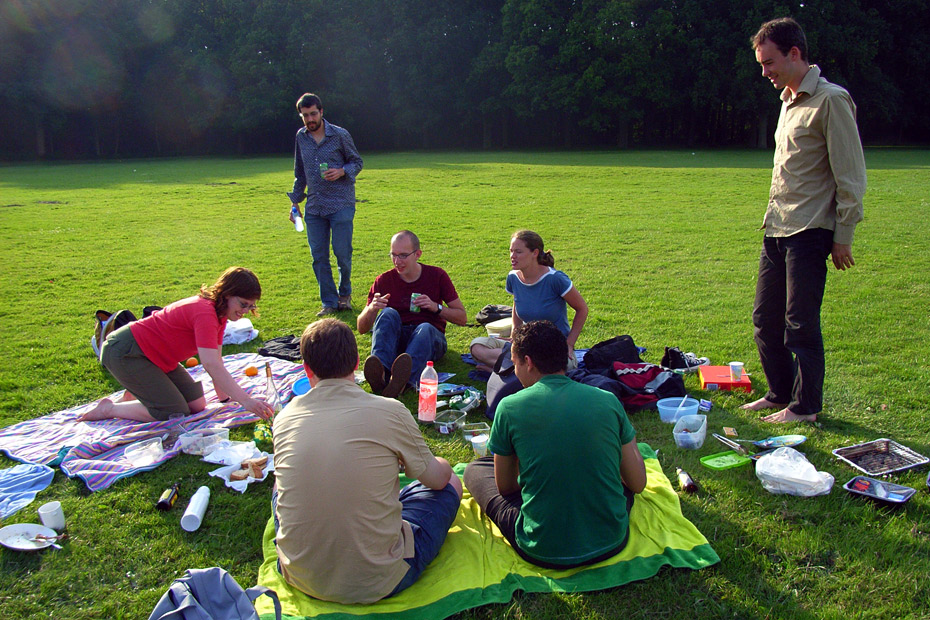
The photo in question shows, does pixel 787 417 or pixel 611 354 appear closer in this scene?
pixel 787 417

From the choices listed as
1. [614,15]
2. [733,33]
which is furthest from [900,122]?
[614,15]

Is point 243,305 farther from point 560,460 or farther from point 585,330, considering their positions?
point 585,330

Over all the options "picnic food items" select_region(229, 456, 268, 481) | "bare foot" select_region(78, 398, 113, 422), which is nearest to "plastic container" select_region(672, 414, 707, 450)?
"picnic food items" select_region(229, 456, 268, 481)

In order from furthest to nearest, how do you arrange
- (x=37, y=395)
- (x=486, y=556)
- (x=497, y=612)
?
(x=37, y=395) < (x=486, y=556) < (x=497, y=612)

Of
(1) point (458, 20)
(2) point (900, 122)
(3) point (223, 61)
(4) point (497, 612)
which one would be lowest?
(4) point (497, 612)

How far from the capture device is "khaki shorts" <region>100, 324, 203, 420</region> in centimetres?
507

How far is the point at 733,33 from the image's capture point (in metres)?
41.4

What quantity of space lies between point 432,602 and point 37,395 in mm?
4700

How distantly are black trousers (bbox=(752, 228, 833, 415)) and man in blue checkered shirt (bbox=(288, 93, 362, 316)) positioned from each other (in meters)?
4.97

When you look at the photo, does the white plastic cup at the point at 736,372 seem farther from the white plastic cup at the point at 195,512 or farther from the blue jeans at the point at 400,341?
the white plastic cup at the point at 195,512

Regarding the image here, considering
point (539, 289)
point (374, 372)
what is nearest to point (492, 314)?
point (539, 289)

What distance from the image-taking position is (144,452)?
4.61 metres

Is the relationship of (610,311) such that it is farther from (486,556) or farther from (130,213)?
(130,213)

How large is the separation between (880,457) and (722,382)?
1406 mm
